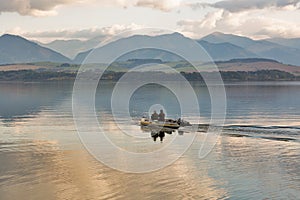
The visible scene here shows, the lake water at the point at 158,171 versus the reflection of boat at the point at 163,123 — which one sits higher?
the reflection of boat at the point at 163,123

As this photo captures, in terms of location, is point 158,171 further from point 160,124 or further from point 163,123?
point 160,124

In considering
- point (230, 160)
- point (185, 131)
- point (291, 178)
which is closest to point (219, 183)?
point (291, 178)

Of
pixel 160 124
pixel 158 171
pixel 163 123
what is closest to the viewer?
pixel 158 171

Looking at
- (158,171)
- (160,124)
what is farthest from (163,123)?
(158,171)

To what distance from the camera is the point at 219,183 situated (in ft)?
115

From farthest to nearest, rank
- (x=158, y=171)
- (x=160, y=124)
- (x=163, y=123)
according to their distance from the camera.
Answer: (x=160, y=124)
(x=163, y=123)
(x=158, y=171)

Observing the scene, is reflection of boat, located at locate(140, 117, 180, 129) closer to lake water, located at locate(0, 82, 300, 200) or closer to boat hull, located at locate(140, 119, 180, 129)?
boat hull, located at locate(140, 119, 180, 129)

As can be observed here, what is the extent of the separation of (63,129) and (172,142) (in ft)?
57.4

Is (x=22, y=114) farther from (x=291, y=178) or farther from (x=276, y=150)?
(x=291, y=178)

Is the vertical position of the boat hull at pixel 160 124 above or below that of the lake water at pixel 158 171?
above

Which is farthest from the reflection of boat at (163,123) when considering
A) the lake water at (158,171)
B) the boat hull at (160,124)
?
the lake water at (158,171)

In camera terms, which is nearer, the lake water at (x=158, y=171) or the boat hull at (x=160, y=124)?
the lake water at (x=158, y=171)

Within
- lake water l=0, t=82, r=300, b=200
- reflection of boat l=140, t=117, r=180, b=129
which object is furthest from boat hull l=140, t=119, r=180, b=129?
lake water l=0, t=82, r=300, b=200

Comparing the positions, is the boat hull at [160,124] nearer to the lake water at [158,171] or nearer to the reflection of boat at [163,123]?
the reflection of boat at [163,123]
